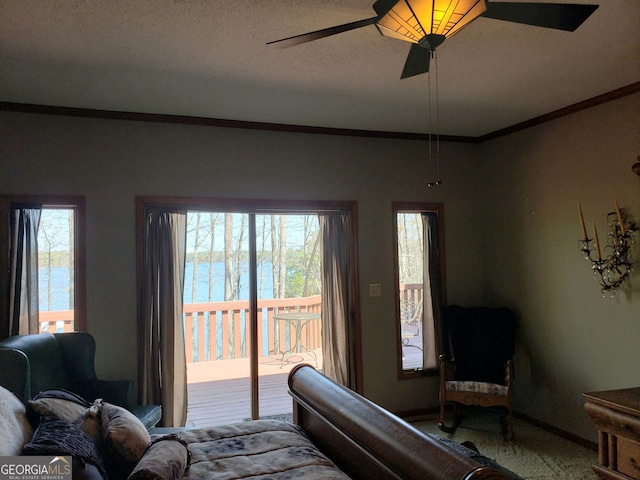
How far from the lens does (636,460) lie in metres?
2.51

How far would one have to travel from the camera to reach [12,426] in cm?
169

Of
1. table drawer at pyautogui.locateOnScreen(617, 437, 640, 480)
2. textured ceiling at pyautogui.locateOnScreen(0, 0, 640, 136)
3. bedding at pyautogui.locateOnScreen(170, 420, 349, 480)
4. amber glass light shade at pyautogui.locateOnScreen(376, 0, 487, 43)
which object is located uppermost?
textured ceiling at pyautogui.locateOnScreen(0, 0, 640, 136)

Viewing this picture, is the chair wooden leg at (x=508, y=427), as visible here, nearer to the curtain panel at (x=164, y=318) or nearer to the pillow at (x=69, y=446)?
the curtain panel at (x=164, y=318)

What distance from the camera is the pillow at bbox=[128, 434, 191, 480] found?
1614 millimetres

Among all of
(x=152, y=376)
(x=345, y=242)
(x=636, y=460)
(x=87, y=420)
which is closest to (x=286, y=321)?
(x=345, y=242)

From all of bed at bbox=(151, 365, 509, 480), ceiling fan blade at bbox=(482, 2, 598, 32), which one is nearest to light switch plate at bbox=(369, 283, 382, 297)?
bed at bbox=(151, 365, 509, 480)

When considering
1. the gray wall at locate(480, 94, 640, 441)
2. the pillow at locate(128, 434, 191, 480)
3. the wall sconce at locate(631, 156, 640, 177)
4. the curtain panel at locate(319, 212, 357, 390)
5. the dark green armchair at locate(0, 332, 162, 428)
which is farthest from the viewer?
the curtain panel at locate(319, 212, 357, 390)

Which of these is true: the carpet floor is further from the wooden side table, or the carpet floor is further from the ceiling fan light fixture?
the ceiling fan light fixture

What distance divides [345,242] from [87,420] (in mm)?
2865

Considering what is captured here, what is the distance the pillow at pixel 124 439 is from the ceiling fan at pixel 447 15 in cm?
176

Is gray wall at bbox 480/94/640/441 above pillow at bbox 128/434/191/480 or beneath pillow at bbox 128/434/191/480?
above

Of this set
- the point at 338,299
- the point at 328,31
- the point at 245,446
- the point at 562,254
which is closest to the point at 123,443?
the point at 245,446

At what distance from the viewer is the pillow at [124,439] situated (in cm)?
180

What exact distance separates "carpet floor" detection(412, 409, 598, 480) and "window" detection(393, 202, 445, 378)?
64 centimetres
